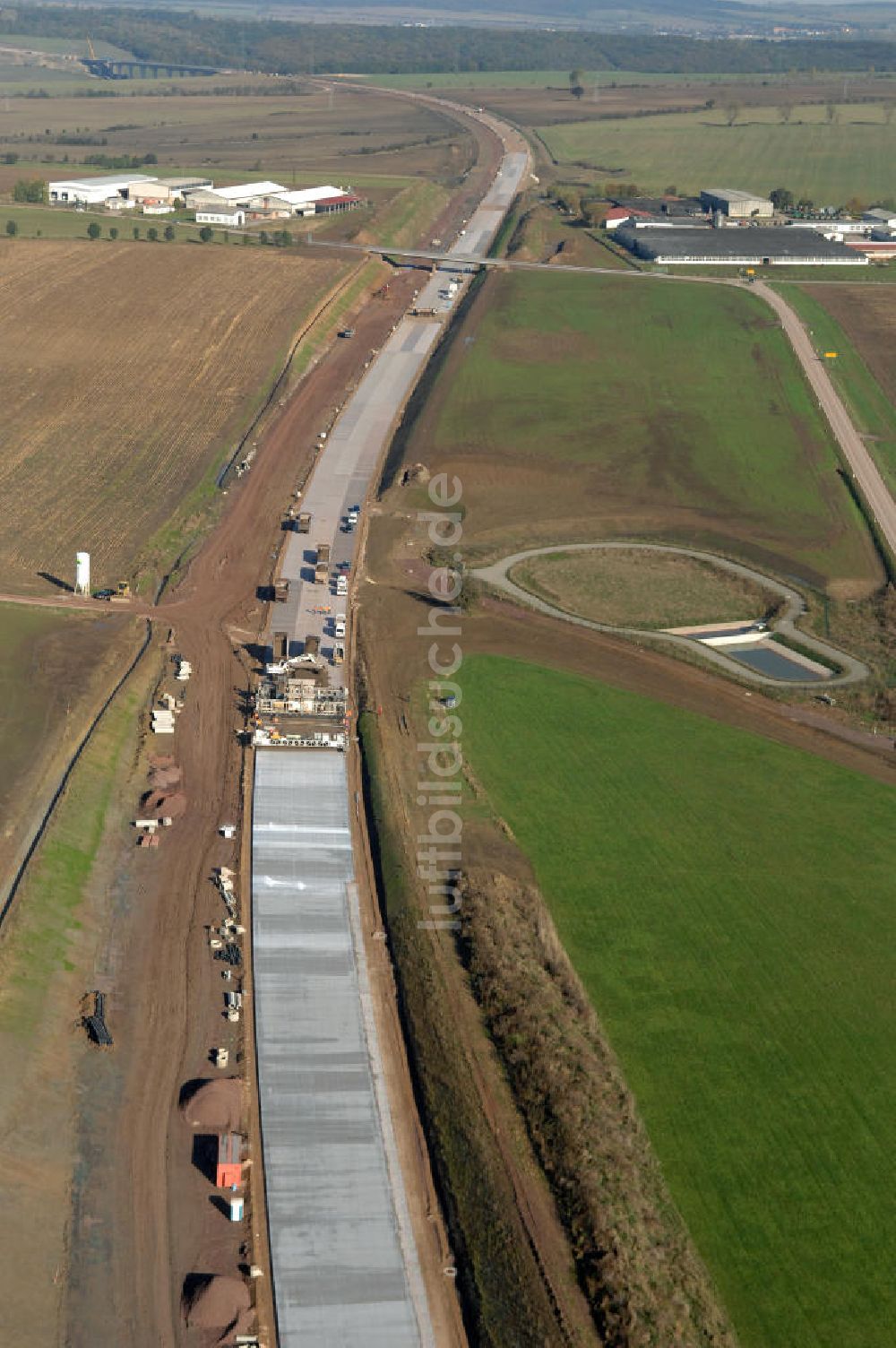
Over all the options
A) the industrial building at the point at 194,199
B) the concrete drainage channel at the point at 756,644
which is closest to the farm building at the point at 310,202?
the industrial building at the point at 194,199

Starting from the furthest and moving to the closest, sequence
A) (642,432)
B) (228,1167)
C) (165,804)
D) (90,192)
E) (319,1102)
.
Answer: (90,192) < (642,432) < (165,804) < (319,1102) < (228,1167)

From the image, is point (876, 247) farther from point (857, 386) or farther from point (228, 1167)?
point (228, 1167)

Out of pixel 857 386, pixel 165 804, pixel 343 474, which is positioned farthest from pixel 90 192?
pixel 165 804

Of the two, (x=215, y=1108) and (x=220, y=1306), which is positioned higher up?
(x=215, y=1108)

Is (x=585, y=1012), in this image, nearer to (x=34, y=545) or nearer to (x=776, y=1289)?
(x=776, y=1289)

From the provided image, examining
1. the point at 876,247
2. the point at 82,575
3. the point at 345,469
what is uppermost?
the point at 876,247

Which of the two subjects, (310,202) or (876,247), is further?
(310,202)

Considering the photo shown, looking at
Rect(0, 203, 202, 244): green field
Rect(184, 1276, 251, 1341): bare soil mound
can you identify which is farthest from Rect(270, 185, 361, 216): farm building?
Rect(184, 1276, 251, 1341): bare soil mound
